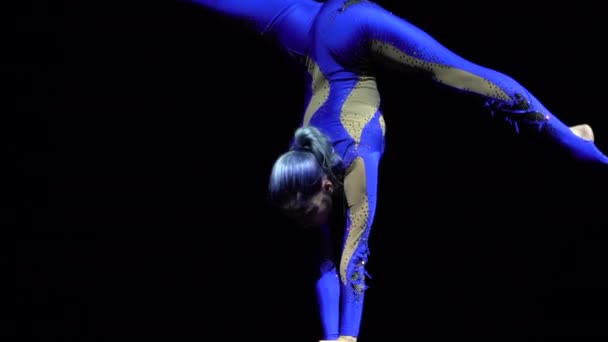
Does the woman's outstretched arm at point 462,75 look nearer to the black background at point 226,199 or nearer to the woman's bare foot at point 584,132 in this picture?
the woman's bare foot at point 584,132

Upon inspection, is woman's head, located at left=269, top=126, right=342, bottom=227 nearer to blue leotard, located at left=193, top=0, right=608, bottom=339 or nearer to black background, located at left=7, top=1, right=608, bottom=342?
blue leotard, located at left=193, top=0, right=608, bottom=339

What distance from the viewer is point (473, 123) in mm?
2893

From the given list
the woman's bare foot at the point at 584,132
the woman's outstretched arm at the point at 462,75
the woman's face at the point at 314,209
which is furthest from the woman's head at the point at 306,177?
the woman's bare foot at the point at 584,132

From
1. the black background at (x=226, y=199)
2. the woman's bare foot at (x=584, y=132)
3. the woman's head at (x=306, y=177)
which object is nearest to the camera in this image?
the woman's head at (x=306, y=177)

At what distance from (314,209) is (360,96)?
340 mm

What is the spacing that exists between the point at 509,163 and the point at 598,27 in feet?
1.66

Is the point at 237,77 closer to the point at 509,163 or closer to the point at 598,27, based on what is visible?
the point at 509,163

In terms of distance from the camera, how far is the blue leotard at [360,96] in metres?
2.22

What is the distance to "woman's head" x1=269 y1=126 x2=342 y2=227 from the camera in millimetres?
2164

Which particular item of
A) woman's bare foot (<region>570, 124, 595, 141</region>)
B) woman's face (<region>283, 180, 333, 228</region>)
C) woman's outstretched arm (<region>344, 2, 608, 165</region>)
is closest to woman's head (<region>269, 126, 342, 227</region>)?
woman's face (<region>283, 180, 333, 228</region>)

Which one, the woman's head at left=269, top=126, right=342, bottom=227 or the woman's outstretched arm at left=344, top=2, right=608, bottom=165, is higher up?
the woman's outstretched arm at left=344, top=2, right=608, bottom=165

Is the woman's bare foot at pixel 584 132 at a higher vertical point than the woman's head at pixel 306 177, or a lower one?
higher

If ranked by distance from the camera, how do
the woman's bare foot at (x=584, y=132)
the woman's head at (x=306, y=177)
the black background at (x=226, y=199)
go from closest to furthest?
the woman's head at (x=306, y=177), the woman's bare foot at (x=584, y=132), the black background at (x=226, y=199)

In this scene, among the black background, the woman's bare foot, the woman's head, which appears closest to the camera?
the woman's head
